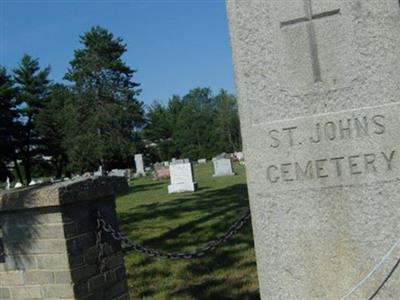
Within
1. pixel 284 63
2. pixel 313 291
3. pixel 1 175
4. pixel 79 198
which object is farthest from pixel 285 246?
pixel 1 175

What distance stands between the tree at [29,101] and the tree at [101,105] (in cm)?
315

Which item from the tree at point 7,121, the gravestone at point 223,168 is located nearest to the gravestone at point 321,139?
the gravestone at point 223,168

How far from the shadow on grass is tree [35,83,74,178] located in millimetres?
44977

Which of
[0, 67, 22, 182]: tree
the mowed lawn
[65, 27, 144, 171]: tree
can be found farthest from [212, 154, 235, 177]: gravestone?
[65, 27, 144, 171]: tree

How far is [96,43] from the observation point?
60.6m

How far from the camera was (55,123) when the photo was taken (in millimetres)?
56812

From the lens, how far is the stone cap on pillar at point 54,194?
423 centimetres

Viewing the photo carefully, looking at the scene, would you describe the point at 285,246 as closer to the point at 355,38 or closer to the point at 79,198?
the point at 355,38

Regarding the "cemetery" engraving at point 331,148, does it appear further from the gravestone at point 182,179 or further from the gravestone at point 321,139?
the gravestone at point 182,179

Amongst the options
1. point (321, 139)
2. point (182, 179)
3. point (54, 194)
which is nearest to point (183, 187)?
point (182, 179)

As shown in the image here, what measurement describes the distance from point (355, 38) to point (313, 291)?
1334 mm

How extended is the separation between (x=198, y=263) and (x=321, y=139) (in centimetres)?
462

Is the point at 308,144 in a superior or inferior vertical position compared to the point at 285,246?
superior

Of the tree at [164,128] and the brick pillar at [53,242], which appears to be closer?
the brick pillar at [53,242]
